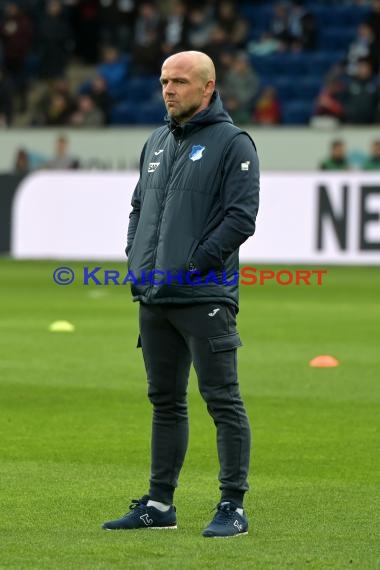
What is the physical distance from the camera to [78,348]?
1405 cm

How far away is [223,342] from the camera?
6508 millimetres

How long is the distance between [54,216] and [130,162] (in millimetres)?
3819

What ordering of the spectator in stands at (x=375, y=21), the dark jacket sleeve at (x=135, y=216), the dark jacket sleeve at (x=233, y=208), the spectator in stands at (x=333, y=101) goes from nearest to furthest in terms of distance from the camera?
1. the dark jacket sleeve at (x=233, y=208)
2. the dark jacket sleeve at (x=135, y=216)
3. the spectator in stands at (x=333, y=101)
4. the spectator in stands at (x=375, y=21)

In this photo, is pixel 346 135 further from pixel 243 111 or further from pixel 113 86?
pixel 113 86

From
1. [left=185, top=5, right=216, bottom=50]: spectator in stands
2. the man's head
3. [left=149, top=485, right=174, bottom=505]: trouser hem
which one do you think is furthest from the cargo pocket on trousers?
[left=185, top=5, right=216, bottom=50]: spectator in stands

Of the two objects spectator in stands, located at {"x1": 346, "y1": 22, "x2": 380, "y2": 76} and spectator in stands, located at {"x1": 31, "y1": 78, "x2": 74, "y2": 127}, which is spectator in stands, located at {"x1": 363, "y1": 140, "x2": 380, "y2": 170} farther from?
spectator in stands, located at {"x1": 31, "y1": 78, "x2": 74, "y2": 127}

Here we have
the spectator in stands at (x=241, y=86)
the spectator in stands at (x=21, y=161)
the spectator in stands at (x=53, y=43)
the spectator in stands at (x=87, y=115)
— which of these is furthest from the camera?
the spectator in stands at (x=53, y=43)

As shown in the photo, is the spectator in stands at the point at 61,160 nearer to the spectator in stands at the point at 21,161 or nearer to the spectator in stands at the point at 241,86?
the spectator in stands at the point at 21,161

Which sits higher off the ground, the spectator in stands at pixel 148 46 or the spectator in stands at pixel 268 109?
the spectator in stands at pixel 148 46

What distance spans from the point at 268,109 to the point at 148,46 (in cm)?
367

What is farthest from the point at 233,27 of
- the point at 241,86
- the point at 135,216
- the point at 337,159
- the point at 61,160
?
the point at 135,216

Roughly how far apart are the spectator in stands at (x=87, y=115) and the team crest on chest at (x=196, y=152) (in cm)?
2317

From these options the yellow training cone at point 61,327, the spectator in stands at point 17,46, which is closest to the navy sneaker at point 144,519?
the yellow training cone at point 61,327

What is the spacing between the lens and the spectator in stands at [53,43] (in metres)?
31.7
